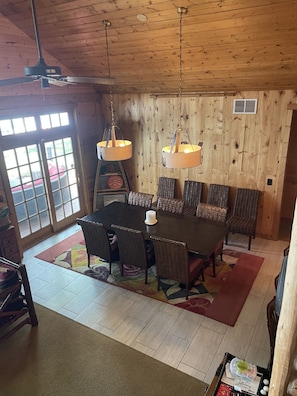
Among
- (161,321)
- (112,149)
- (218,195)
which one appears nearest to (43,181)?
(112,149)

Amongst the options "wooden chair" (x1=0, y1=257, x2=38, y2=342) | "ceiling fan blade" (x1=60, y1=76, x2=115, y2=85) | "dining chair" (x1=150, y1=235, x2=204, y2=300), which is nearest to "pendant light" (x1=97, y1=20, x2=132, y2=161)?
"ceiling fan blade" (x1=60, y1=76, x2=115, y2=85)

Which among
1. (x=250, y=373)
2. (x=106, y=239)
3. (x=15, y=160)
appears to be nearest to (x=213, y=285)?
(x=106, y=239)

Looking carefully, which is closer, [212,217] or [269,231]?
[212,217]

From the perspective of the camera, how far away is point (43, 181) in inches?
220

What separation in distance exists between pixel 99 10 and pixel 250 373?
3.94 m

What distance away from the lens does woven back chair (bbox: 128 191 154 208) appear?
5102mm

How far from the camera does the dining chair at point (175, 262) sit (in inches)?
143

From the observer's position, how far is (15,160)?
5012 millimetres

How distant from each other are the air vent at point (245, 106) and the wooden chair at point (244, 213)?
1356 mm

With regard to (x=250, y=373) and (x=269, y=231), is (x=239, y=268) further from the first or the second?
(x=250, y=373)

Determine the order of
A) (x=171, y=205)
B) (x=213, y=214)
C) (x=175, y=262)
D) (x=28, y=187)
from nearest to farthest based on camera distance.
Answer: (x=175, y=262) < (x=213, y=214) < (x=171, y=205) < (x=28, y=187)

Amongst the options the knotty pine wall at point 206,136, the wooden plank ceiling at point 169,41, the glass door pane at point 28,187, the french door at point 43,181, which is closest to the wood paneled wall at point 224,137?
the knotty pine wall at point 206,136

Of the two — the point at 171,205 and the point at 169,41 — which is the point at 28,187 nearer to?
the point at 171,205

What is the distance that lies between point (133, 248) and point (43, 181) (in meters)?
2.50
